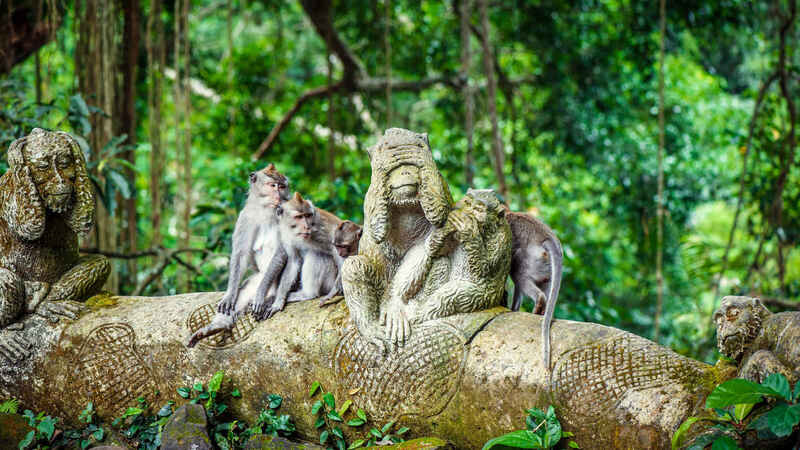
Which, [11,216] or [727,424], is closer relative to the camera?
[727,424]

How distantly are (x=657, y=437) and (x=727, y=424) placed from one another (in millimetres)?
282

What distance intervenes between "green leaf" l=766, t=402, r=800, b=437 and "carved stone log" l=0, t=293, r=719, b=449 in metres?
0.35

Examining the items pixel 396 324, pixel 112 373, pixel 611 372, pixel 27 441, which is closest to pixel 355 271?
pixel 396 324

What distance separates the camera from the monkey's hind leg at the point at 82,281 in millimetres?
4344

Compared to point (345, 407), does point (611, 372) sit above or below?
above

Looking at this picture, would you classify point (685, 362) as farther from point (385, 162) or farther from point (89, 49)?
point (89, 49)

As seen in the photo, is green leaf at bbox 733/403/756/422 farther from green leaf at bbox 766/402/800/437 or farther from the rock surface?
the rock surface

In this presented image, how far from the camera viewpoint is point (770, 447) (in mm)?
2875

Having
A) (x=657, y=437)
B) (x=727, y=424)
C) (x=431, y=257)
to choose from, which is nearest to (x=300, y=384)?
(x=431, y=257)

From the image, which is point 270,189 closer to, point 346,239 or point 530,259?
point 346,239

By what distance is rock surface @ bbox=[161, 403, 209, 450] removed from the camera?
353 centimetres

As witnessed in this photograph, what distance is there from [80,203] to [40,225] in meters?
0.24

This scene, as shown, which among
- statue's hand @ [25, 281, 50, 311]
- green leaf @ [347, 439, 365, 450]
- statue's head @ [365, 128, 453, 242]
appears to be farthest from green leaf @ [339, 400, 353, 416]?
statue's hand @ [25, 281, 50, 311]

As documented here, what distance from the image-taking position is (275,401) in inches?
152
